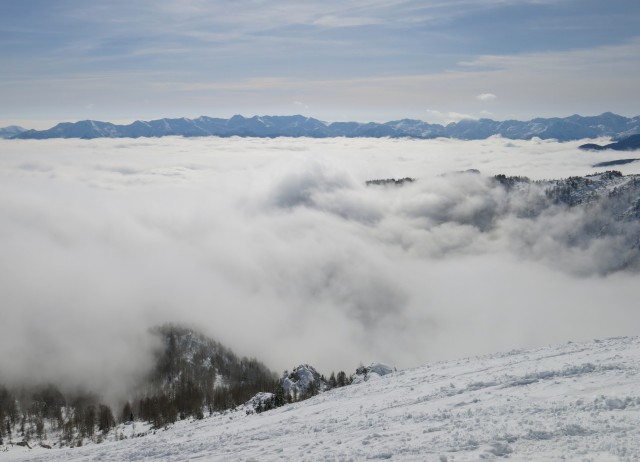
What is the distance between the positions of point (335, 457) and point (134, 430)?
490ft

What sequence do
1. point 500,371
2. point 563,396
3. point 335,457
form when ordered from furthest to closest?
point 500,371
point 563,396
point 335,457

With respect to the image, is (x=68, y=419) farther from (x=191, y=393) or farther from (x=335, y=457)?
(x=335, y=457)

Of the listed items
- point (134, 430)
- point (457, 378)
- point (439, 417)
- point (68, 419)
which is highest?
point (439, 417)

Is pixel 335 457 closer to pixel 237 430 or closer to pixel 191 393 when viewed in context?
pixel 237 430

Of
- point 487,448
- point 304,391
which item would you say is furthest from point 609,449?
point 304,391

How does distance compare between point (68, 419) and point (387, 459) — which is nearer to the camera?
point (387, 459)

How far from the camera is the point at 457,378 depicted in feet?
138

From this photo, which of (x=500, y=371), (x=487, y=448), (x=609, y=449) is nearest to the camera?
(x=609, y=449)

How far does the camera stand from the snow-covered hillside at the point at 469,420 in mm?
22453

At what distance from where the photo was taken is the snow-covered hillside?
2245 cm

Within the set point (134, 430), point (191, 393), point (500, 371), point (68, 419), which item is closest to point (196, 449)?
point (500, 371)

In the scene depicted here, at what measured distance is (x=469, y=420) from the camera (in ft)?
90.5

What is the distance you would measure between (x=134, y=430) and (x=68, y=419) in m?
66.9

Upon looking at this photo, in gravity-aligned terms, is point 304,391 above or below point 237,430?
below
